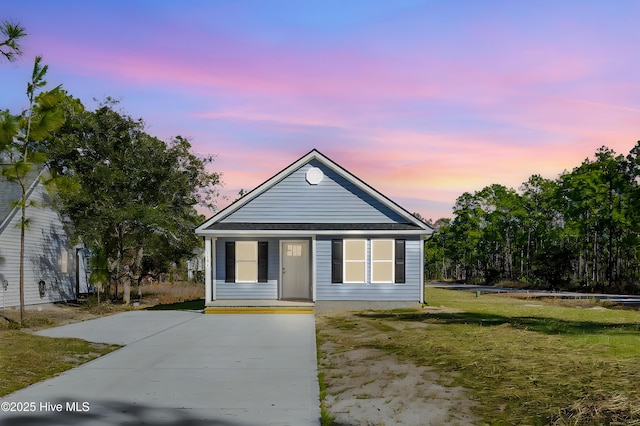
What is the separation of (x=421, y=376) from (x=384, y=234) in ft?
43.5

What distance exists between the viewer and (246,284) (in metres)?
22.5

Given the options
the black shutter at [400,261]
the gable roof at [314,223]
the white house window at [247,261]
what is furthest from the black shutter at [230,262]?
the black shutter at [400,261]

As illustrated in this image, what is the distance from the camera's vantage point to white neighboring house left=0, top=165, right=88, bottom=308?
24.1 metres

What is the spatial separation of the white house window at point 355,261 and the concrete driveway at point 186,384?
7.30 meters

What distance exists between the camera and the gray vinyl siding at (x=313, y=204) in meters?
22.7

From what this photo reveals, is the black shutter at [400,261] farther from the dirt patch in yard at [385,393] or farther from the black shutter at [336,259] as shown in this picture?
the dirt patch in yard at [385,393]

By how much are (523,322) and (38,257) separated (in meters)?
21.7

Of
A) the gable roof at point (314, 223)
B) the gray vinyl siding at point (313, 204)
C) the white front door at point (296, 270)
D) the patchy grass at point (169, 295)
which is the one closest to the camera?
the gable roof at point (314, 223)

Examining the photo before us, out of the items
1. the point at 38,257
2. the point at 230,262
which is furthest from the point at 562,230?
the point at 38,257

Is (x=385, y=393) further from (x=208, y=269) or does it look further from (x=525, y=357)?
(x=208, y=269)

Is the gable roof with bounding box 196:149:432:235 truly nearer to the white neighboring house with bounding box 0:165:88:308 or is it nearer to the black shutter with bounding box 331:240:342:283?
the black shutter with bounding box 331:240:342:283

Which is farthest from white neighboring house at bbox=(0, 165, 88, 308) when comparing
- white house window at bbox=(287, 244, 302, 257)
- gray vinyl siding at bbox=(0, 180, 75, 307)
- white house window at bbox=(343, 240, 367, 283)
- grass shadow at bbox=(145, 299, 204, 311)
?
white house window at bbox=(343, 240, 367, 283)

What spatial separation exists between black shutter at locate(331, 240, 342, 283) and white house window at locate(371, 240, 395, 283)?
1.25m

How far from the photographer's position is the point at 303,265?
23594mm
